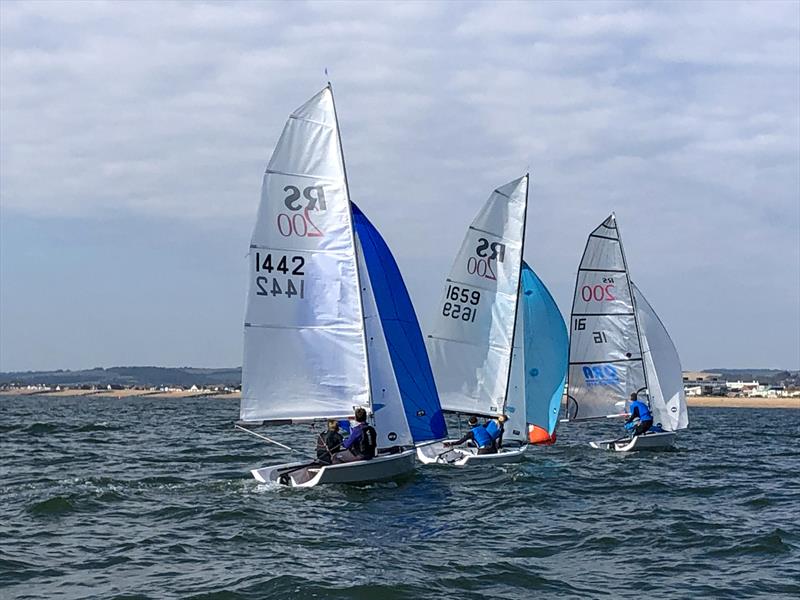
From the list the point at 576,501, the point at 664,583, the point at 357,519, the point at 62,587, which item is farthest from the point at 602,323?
the point at 62,587

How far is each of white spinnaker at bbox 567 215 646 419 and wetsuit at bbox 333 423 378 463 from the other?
12993mm

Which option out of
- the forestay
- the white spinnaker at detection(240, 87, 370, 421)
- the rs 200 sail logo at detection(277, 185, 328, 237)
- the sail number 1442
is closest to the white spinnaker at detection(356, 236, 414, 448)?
the white spinnaker at detection(240, 87, 370, 421)

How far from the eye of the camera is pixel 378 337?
21281mm

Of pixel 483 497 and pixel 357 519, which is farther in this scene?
pixel 483 497

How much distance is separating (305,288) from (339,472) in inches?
145

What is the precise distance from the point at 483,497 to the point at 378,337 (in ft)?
13.4

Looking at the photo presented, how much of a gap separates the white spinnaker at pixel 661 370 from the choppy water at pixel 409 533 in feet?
19.3

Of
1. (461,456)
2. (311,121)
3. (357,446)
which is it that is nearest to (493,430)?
(461,456)

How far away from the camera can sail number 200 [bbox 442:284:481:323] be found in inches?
1033

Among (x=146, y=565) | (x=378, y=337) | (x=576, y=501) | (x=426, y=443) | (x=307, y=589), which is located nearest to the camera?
(x=307, y=589)

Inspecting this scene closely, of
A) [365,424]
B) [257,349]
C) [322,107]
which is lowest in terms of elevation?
[365,424]

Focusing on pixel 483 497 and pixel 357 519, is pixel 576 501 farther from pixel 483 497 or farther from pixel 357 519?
pixel 357 519

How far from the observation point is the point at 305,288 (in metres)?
20.0

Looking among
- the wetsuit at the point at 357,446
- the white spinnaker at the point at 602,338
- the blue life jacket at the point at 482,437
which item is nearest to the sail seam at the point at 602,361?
the white spinnaker at the point at 602,338
